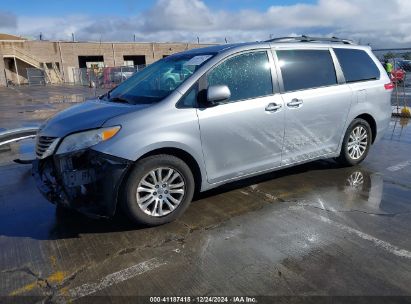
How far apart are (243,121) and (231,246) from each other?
1.46 metres

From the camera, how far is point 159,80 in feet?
14.6

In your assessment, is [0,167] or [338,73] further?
[0,167]

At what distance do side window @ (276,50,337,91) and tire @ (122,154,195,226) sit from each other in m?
1.80

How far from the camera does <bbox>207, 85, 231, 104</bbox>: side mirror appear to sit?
3881mm

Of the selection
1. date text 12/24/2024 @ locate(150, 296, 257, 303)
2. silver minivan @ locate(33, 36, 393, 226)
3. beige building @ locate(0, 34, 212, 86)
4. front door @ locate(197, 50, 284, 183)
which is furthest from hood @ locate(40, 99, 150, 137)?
beige building @ locate(0, 34, 212, 86)

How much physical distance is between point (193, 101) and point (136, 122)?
0.69m

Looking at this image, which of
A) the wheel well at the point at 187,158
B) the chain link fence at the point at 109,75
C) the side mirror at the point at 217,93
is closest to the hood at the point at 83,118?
the wheel well at the point at 187,158

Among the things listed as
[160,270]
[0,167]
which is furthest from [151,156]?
[0,167]

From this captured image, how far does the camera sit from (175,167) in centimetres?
386

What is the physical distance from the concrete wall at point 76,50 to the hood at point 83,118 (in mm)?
41231

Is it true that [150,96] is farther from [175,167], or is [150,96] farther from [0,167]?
[0,167]

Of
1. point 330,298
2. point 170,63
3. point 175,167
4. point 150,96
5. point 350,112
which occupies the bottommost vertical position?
point 330,298

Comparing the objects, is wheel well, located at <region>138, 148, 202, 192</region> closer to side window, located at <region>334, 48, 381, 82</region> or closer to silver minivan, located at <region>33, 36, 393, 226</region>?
silver minivan, located at <region>33, 36, 393, 226</region>

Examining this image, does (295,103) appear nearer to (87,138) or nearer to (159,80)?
(159,80)
